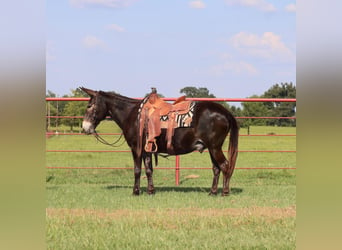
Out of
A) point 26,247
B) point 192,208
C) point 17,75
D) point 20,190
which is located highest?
point 17,75

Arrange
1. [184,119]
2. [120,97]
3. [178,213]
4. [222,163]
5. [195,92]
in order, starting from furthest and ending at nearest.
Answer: [195,92]
[120,97]
[222,163]
[184,119]
[178,213]

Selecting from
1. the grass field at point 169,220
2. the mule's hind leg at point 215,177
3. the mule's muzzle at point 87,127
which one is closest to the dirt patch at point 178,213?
the grass field at point 169,220

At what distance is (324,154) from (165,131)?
6.20 m

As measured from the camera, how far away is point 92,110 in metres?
7.67

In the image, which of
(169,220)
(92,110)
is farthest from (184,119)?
(169,220)

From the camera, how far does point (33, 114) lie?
117 cm

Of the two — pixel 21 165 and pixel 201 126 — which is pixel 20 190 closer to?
pixel 21 165

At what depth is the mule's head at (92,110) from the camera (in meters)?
7.65

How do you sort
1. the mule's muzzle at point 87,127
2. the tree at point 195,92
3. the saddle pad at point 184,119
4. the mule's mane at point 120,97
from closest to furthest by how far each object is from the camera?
the saddle pad at point 184,119 < the mule's muzzle at point 87,127 < the mule's mane at point 120,97 < the tree at point 195,92

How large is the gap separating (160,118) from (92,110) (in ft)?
3.90

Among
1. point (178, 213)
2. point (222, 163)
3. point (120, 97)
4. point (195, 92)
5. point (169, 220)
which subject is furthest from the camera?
point (195, 92)

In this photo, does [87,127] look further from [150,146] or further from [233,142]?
[233,142]

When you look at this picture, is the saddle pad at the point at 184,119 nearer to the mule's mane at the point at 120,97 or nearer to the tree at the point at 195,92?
the mule's mane at the point at 120,97

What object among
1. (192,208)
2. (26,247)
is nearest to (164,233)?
(192,208)
